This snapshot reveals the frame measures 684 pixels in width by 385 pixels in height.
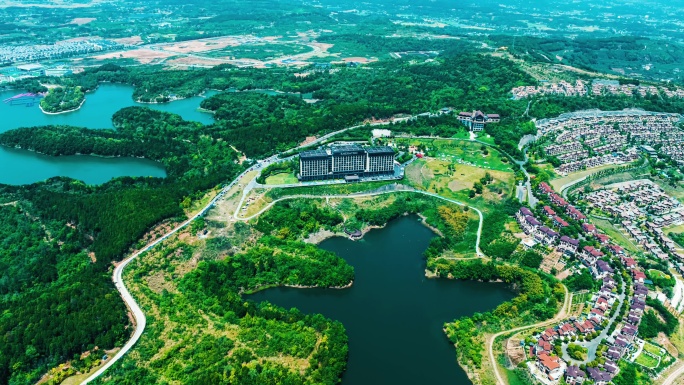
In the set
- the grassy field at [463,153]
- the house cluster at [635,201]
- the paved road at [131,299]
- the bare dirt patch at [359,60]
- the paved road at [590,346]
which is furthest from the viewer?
the bare dirt patch at [359,60]

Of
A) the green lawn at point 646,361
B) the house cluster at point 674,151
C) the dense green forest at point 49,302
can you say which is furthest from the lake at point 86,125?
the house cluster at point 674,151

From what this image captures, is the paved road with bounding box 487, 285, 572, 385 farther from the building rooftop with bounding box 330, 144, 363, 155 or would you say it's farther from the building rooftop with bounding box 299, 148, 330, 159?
the building rooftop with bounding box 299, 148, 330, 159

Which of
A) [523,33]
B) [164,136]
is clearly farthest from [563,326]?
[523,33]

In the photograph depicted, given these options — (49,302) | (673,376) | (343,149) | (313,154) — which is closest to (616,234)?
(673,376)

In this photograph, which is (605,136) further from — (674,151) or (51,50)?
(51,50)

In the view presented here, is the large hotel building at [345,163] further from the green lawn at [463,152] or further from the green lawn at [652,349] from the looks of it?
the green lawn at [652,349]
